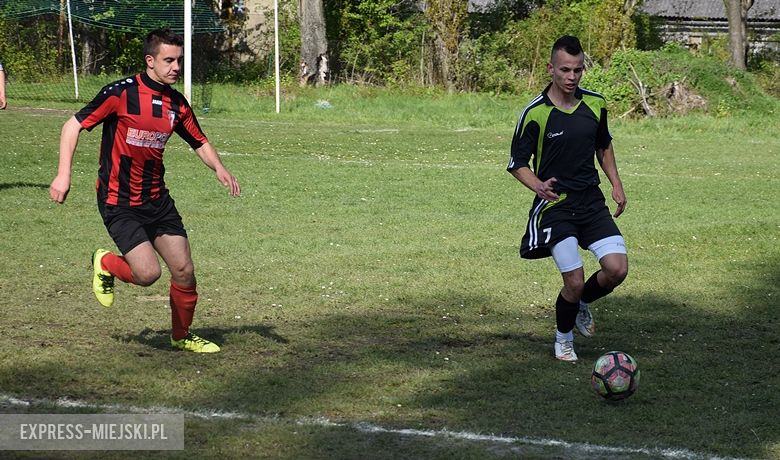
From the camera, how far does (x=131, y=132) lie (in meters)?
6.92

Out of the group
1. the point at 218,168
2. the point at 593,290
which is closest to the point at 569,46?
the point at 593,290

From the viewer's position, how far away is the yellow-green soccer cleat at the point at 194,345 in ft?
23.9

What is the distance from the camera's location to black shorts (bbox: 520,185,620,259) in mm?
7227

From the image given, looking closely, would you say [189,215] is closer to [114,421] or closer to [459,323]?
[459,323]

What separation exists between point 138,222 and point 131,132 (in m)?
0.56

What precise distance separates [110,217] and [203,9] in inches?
1191

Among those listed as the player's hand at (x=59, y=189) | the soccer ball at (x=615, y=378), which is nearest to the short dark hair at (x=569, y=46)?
the soccer ball at (x=615, y=378)

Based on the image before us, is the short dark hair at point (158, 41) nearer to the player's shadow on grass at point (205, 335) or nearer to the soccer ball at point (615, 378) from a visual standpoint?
the player's shadow on grass at point (205, 335)

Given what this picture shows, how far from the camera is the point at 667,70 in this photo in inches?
1137

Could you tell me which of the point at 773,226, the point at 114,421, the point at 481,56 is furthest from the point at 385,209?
the point at 481,56

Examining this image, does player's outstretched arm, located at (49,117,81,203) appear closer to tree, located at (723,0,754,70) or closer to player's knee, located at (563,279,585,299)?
player's knee, located at (563,279,585,299)

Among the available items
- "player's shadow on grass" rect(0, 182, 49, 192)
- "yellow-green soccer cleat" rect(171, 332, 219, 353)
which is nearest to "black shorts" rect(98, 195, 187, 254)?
"yellow-green soccer cleat" rect(171, 332, 219, 353)

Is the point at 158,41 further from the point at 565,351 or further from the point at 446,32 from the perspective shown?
the point at 446,32

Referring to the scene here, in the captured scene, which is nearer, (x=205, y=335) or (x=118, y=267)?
(x=118, y=267)
